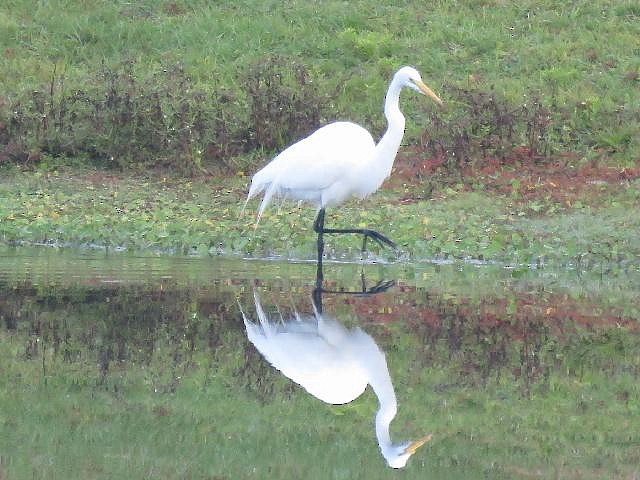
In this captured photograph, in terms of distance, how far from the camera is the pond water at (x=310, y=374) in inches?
215

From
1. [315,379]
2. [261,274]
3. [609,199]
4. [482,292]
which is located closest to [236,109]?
[609,199]

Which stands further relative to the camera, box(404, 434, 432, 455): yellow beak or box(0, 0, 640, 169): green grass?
box(0, 0, 640, 169): green grass

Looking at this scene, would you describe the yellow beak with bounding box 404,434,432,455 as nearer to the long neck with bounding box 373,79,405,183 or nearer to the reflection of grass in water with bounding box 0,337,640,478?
the reflection of grass in water with bounding box 0,337,640,478

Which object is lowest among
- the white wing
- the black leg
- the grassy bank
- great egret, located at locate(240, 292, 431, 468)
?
the grassy bank

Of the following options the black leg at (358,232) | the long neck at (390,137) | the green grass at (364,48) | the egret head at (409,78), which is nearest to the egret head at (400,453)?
the black leg at (358,232)

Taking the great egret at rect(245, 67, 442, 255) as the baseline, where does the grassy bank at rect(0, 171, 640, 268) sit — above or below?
below

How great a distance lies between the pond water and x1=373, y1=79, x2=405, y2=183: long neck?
1365mm

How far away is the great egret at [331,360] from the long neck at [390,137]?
308 cm

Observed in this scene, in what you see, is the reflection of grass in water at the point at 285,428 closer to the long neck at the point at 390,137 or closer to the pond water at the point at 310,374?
the pond water at the point at 310,374

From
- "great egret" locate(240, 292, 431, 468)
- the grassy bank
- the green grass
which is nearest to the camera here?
"great egret" locate(240, 292, 431, 468)

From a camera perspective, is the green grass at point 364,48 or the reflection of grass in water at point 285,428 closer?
the reflection of grass in water at point 285,428

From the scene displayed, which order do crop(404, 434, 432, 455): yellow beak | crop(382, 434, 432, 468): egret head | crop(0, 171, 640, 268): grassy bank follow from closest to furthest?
crop(382, 434, 432, 468): egret head < crop(404, 434, 432, 455): yellow beak < crop(0, 171, 640, 268): grassy bank

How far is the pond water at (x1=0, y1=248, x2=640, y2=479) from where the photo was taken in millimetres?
5457

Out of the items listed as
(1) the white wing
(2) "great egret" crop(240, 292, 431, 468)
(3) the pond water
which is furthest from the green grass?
(2) "great egret" crop(240, 292, 431, 468)
